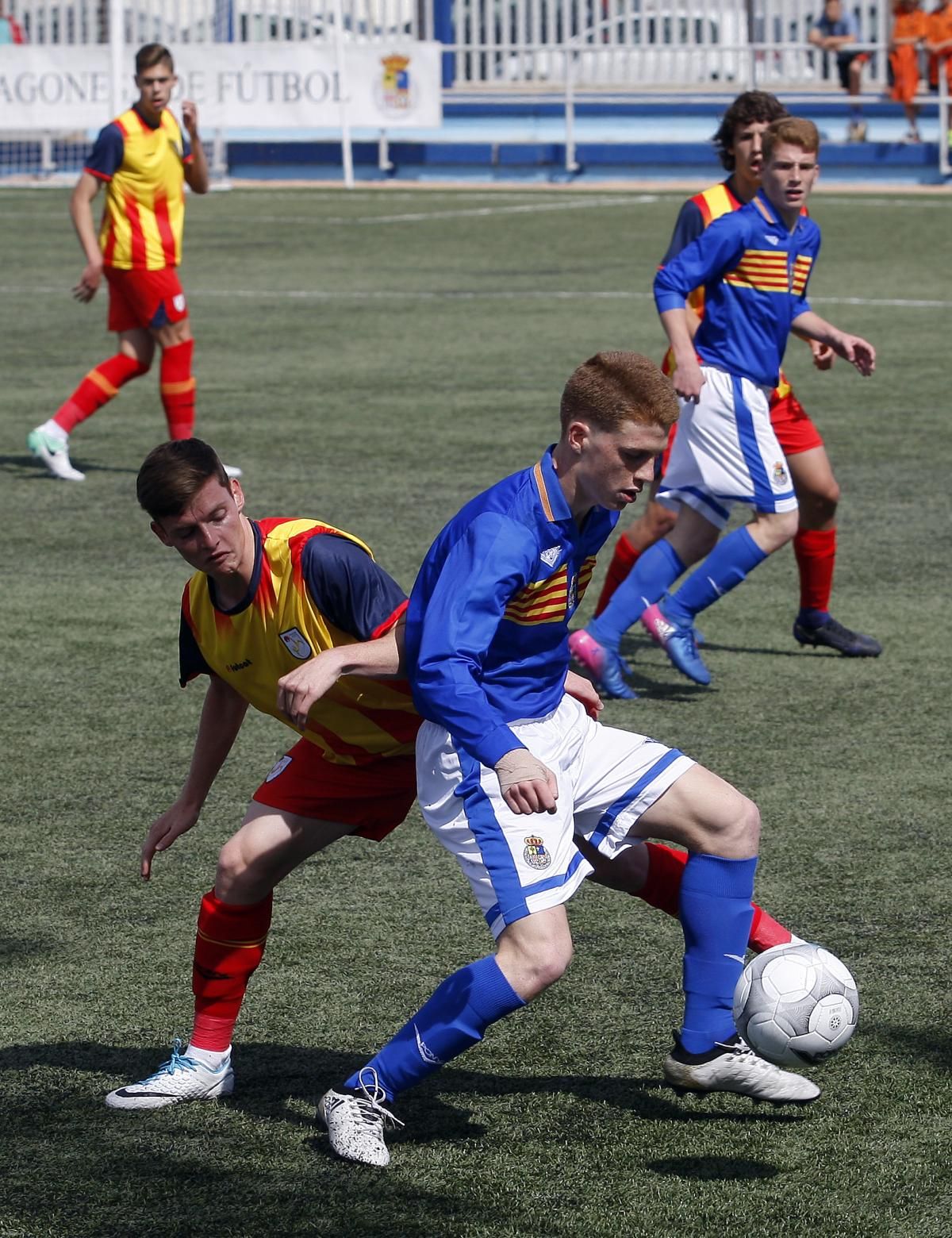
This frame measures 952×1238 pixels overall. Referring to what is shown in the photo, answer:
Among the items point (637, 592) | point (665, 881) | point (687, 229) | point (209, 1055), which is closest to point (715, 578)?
point (637, 592)

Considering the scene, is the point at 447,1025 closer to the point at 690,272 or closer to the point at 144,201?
the point at 690,272

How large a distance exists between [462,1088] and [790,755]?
7.92 feet

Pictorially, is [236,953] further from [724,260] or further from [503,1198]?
[724,260]

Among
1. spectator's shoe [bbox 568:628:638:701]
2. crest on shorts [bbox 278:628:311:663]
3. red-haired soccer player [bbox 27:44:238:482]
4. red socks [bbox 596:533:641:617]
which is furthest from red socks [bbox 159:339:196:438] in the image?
crest on shorts [bbox 278:628:311:663]

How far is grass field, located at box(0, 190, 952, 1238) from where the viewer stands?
362 centimetres

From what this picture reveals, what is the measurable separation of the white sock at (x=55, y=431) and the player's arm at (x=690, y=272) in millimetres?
4409

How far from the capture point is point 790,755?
20.3 ft

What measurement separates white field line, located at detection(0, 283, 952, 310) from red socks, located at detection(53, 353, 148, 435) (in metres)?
6.45

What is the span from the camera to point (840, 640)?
7.34 m

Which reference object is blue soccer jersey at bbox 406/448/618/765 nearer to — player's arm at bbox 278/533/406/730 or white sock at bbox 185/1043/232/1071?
player's arm at bbox 278/533/406/730

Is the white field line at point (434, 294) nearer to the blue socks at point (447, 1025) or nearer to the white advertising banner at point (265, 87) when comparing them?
the white advertising banner at point (265, 87)

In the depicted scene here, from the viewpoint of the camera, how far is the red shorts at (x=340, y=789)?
13.0 feet

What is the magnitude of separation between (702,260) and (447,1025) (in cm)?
396

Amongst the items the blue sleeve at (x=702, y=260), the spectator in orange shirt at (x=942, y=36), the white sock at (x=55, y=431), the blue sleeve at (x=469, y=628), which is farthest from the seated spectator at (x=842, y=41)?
the blue sleeve at (x=469, y=628)
